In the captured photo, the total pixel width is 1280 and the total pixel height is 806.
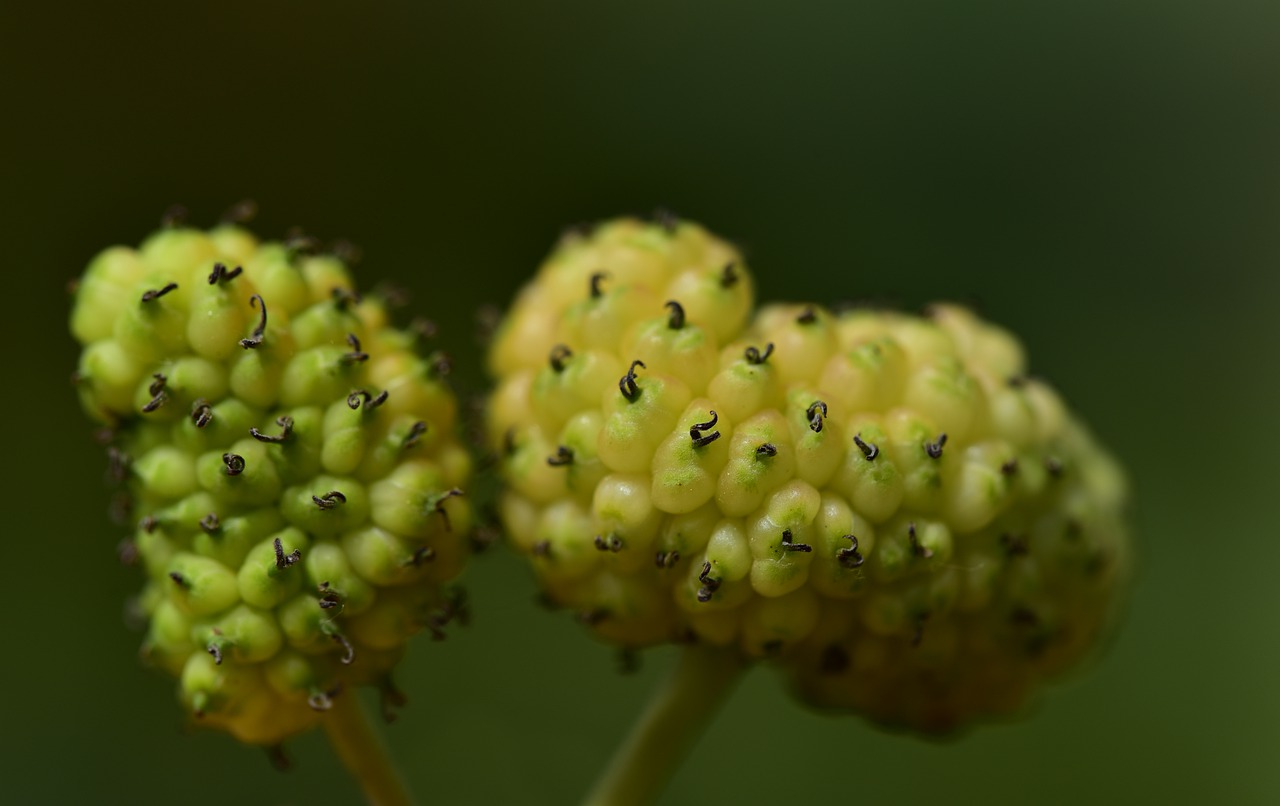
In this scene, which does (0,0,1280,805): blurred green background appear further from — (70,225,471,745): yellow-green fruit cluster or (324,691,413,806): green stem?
(70,225,471,745): yellow-green fruit cluster

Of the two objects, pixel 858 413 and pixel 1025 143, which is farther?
pixel 1025 143

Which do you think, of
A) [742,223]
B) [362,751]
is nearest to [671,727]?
[362,751]

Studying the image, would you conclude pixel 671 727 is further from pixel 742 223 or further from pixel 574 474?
pixel 742 223

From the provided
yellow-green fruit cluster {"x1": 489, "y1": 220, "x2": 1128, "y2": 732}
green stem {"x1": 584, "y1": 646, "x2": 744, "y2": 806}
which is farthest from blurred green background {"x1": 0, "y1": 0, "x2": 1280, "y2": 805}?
yellow-green fruit cluster {"x1": 489, "y1": 220, "x2": 1128, "y2": 732}

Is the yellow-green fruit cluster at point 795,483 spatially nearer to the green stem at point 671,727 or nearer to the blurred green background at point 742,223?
the green stem at point 671,727

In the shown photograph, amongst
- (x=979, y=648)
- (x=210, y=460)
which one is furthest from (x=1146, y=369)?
(x=210, y=460)

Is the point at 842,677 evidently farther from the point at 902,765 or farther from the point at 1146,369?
the point at 1146,369

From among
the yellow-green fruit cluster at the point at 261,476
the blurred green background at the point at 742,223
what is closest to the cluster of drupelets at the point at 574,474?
the yellow-green fruit cluster at the point at 261,476
